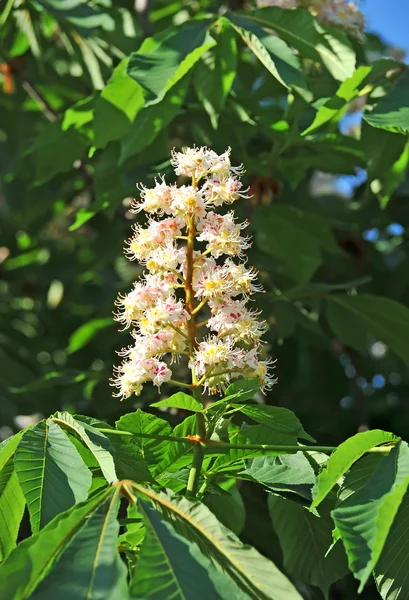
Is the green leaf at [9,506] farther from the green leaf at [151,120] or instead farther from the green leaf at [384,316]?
the green leaf at [384,316]

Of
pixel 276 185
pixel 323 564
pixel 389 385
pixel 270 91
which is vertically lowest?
pixel 389 385

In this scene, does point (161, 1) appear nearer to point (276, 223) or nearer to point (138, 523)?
point (276, 223)

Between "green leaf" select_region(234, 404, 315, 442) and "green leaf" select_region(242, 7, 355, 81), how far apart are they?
112 cm

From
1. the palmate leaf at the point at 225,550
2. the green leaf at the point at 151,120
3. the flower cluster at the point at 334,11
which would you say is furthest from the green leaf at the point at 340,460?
the flower cluster at the point at 334,11

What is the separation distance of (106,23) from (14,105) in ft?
4.66

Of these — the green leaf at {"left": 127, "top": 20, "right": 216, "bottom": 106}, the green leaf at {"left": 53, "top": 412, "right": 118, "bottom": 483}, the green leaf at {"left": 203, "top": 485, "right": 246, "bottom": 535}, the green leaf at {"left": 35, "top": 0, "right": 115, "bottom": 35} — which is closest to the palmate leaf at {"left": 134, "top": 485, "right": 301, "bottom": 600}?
the green leaf at {"left": 53, "top": 412, "right": 118, "bottom": 483}

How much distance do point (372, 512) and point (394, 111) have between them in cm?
115

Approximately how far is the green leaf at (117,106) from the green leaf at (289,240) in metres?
0.81

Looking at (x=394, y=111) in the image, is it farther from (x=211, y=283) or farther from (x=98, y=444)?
(x=98, y=444)

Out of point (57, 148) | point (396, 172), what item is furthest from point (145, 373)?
point (57, 148)

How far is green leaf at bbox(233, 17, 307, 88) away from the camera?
6.54 feet

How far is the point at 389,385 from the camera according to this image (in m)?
3.79

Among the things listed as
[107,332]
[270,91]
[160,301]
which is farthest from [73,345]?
[160,301]

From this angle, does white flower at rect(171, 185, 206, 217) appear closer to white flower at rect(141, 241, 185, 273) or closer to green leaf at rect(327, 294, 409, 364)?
white flower at rect(141, 241, 185, 273)
